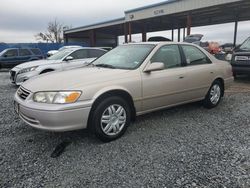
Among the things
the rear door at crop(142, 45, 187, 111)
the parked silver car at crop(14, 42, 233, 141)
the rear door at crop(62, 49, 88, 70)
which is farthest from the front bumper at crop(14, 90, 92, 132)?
the rear door at crop(62, 49, 88, 70)

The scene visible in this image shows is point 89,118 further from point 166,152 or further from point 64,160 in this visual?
point 166,152

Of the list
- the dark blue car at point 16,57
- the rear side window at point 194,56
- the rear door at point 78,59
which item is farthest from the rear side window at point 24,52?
the rear side window at point 194,56

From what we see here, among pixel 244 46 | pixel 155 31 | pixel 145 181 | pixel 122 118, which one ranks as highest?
pixel 155 31

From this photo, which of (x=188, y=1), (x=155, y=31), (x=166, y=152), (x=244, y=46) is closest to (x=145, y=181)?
(x=166, y=152)

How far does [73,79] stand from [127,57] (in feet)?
4.05

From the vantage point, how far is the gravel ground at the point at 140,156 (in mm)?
2459

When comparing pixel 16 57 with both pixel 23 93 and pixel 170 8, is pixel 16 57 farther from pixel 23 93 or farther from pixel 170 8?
pixel 170 8

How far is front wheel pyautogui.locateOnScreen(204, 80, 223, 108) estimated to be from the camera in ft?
16.3

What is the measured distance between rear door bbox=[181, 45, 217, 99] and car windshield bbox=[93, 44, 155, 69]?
936 millimetres

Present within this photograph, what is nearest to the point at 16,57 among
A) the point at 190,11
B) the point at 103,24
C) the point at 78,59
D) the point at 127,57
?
the point at 78,59

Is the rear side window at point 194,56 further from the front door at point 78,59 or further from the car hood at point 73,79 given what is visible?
the front door at point 78,59

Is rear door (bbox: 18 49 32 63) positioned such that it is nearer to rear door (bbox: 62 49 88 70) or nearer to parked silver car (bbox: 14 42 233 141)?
rear door (bbox: 62 49 88 70)

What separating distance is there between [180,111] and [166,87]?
117 cm

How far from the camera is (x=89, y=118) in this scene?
3.13 m
